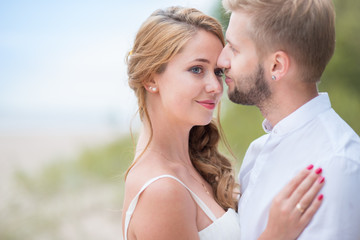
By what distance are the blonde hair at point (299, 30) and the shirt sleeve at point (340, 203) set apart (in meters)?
0.40

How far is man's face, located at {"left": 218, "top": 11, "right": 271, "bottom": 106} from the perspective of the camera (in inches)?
68.6

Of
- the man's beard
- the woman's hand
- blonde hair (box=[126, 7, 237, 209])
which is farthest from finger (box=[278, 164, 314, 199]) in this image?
blonde hair (box=[126, 7, 237, 209])

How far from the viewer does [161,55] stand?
1.90m

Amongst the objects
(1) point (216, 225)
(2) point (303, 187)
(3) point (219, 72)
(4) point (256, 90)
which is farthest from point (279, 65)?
(1) point (216, 225)

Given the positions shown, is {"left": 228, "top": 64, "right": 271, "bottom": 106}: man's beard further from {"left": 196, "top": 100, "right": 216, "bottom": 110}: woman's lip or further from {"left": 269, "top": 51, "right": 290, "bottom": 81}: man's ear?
{"left": 196, "top": 100, "right": 216, "bottom": 110}: woman's lip

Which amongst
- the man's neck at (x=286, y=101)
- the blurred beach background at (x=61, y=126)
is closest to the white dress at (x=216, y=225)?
the man's neck at (x=286, y=101)

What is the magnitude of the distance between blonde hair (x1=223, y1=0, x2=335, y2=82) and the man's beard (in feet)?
0.32

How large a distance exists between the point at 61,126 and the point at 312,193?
7359 mm

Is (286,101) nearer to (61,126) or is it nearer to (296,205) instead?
(296,205)

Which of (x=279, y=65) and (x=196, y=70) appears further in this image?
(x=196, y=70)

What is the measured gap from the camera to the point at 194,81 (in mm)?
1907

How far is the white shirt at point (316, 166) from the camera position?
1465 millimetres

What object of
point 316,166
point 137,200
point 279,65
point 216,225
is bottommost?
point 216,225

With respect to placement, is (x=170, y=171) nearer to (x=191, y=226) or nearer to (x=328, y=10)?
(x=191, y=226)
